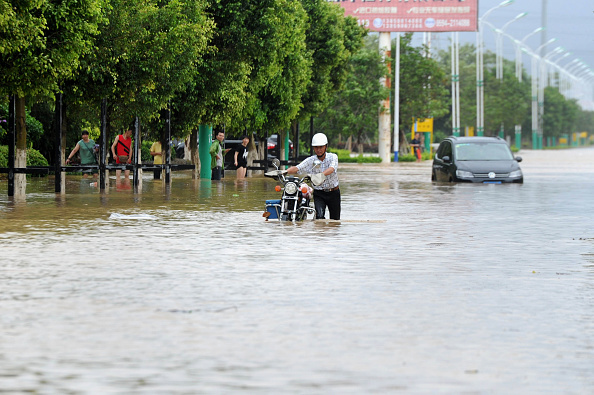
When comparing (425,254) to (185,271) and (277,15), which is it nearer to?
(185,271)

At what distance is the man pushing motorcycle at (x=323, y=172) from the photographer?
59.2 feet

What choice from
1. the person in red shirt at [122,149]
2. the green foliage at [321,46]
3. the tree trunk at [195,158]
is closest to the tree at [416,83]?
the green foliage at [321,46]

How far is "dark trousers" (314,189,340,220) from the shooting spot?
1855cm

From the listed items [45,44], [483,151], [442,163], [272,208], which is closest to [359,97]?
[483,151]

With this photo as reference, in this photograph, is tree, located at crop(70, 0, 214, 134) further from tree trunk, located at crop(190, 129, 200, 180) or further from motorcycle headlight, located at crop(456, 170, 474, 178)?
motorcycle headlight, located at crop(456, 170, 474, 178)

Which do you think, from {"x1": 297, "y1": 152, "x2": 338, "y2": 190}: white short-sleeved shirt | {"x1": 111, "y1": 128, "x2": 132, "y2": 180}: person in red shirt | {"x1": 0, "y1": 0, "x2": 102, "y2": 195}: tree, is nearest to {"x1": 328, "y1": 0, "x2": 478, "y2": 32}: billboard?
{"x1": 111, "y1": 128, "x2": 132, "y2": 180}: person in red shirt

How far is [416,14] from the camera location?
67.6 metres

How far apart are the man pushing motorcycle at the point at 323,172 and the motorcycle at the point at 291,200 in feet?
0.29

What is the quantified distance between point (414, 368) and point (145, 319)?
101 inches

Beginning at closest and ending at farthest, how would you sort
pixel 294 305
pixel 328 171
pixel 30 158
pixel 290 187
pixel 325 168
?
pixel 294 305
pixel 328 171
pixel 325 168
pixel 290 187
pixel 30 158

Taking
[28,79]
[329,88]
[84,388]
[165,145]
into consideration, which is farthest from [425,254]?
[329,88]

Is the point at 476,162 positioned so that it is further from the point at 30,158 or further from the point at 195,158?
the point at 30,158

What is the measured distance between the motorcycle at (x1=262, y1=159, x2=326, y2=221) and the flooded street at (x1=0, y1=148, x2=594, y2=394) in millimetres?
445

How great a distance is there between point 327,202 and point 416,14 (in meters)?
50.4
